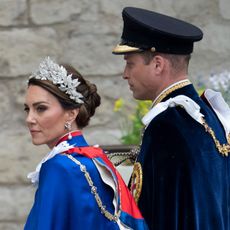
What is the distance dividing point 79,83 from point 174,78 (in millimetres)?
400

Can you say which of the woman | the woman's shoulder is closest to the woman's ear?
the woman

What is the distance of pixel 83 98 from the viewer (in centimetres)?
423

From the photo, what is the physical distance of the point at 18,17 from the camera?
6.68m

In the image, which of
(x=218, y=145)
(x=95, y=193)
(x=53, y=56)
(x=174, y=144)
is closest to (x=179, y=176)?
(x=174, y=144)

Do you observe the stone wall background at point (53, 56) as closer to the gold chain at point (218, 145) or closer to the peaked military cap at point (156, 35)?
the peaked military cap at point (156, 35)

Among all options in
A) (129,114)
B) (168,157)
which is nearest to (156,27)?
(168,157)

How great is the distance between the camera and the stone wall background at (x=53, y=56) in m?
6.65

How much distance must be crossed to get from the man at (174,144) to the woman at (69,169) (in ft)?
0.39

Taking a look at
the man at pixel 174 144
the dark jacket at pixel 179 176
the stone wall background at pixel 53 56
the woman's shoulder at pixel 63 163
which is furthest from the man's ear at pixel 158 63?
the stone wall background at pixel 53 56

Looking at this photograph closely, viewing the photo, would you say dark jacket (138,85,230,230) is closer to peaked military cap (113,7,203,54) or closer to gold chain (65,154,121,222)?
gold chain (65,154,121,222)

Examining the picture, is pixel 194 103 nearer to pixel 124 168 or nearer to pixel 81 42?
pixel 124 168

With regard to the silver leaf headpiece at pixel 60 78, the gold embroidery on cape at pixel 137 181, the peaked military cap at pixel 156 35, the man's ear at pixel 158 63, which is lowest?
the gold embroidery on cape at pixel 137 181

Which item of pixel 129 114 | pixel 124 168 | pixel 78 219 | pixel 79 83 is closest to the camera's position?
pixel 78 219

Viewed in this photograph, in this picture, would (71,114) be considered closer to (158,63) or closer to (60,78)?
(60,78)
